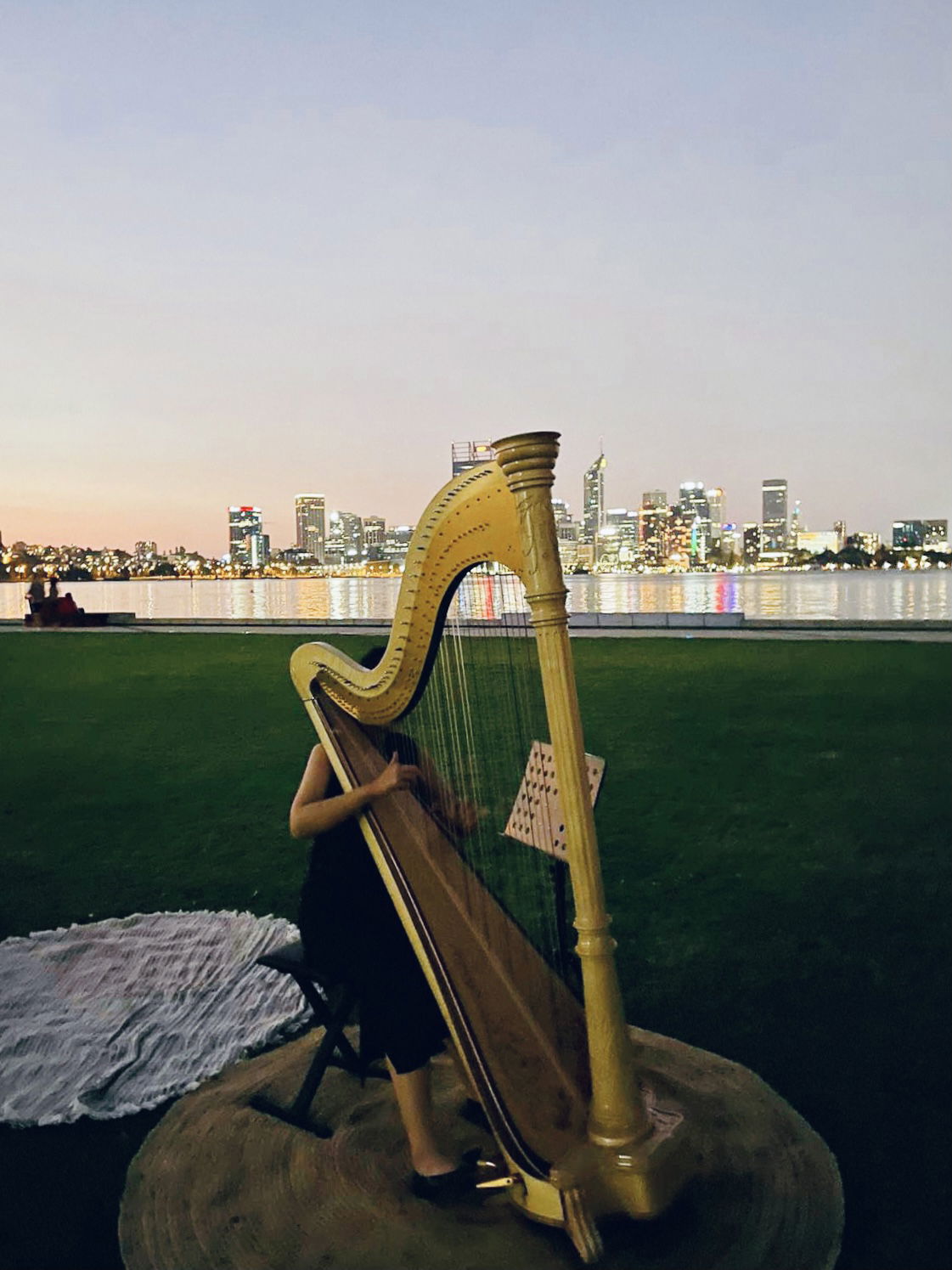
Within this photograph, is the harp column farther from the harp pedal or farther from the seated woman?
the seated woman

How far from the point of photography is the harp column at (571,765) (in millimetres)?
1859

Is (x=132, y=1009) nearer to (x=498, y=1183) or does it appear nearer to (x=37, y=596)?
(x=498, y=1183)

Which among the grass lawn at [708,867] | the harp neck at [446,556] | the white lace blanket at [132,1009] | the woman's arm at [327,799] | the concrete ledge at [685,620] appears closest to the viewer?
the harp neck at [446,556]

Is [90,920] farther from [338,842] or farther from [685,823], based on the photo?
[685,823]

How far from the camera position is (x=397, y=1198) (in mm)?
2404

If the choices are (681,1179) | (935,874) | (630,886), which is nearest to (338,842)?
(681,1179)

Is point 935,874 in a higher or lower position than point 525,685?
lower

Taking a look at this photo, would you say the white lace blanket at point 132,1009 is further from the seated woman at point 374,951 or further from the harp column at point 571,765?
the harp column at point 571,765

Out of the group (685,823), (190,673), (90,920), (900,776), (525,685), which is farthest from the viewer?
(190,673)

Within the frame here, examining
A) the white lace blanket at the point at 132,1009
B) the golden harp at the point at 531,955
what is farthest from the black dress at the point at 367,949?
the white lace blanket at the point at 132,1009

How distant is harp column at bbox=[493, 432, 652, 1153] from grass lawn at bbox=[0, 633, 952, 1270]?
2.86 feet

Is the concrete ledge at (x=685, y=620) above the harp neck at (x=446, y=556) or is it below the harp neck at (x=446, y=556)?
below

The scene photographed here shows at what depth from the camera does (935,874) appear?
466cm

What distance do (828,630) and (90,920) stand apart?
14960 millimetres
